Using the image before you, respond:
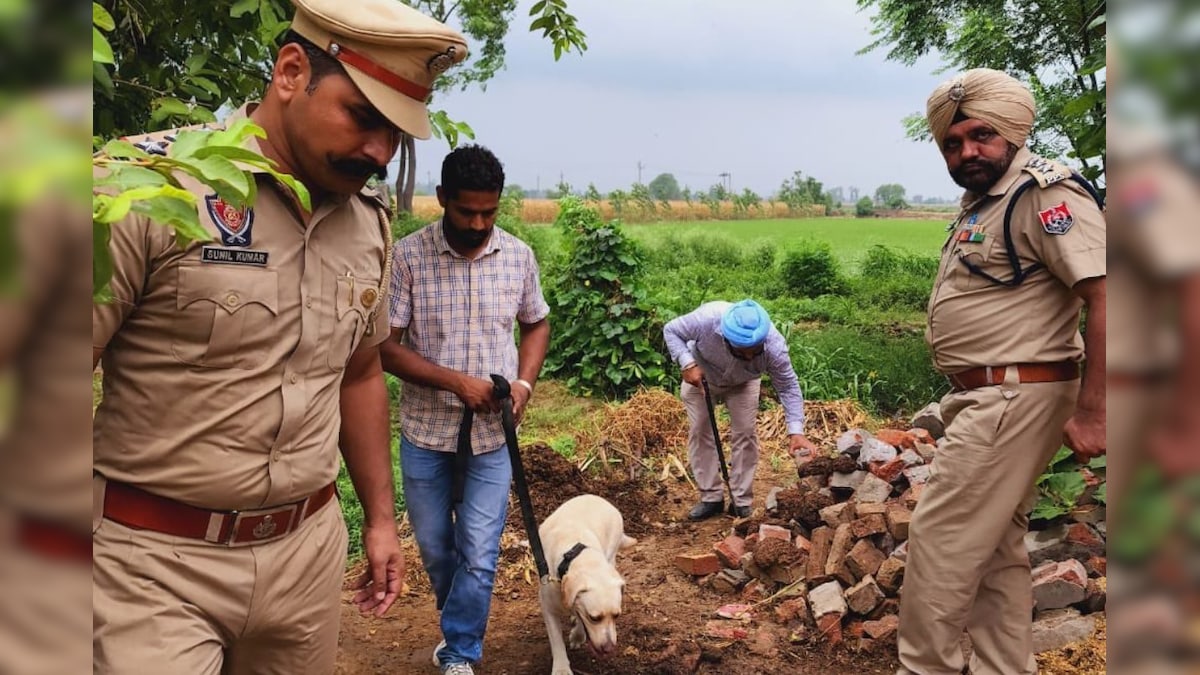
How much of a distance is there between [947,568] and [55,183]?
12.9 feet

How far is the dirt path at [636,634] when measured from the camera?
15.5 feet

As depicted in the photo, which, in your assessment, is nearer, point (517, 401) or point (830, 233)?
point (517, 401)

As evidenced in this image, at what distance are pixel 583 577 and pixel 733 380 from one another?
112 inches

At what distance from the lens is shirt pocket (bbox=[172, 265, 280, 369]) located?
207cm

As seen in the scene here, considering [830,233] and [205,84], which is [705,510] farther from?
[830,233]

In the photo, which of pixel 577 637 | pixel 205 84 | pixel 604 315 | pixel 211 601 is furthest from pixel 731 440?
pixel 211 601

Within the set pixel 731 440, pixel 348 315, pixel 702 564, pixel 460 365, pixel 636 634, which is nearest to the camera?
pixel 348 315

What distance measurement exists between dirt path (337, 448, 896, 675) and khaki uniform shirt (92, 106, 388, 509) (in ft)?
9.18

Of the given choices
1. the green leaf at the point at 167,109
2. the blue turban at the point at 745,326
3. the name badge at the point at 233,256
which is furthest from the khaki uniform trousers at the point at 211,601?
the blue turban at the point at 745,326

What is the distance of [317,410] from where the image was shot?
2.36 meters

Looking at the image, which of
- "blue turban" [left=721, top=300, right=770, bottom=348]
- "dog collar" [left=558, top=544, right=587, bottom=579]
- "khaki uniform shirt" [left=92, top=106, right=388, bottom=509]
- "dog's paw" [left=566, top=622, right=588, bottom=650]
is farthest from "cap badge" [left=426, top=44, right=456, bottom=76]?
"blue turban" [left=721, top=300, right=770, bottom=348]

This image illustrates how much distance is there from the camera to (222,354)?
2.13m

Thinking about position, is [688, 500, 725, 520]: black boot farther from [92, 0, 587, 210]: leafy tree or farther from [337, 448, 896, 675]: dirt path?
[92, 0, 587, 210]: leafy tree

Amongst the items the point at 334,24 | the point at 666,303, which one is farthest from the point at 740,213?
the point at 334,24
